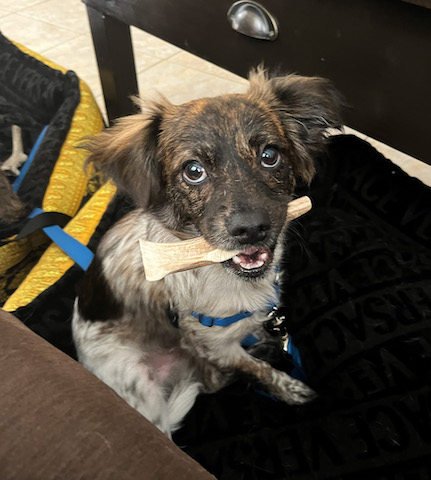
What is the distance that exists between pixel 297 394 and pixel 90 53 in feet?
10.7

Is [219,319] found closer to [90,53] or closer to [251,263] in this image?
[251,263]

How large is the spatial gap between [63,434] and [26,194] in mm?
1676

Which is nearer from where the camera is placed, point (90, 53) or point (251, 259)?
point (251, 259)

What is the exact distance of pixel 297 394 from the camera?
147 centimetres

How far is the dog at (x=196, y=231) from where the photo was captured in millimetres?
1188

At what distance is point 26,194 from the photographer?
2.08m

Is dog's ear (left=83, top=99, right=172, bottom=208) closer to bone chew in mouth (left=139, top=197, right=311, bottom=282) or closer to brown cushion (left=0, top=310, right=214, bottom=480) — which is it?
bone chew in mouth (left=139, top=197, right=311, bottom=282)

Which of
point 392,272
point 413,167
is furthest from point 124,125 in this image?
point 413,167

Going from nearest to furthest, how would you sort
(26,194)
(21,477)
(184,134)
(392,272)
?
(21,477) < (184,134) < (392,272) < (26,194)

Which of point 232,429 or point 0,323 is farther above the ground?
point 0,323

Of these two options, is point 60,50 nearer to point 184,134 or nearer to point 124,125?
point 124,125

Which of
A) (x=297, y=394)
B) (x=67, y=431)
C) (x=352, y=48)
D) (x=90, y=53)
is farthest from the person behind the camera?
(x=90, y=53)

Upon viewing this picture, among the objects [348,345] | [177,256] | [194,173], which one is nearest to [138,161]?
[194,173]

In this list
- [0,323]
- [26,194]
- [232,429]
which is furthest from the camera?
[26,194]
